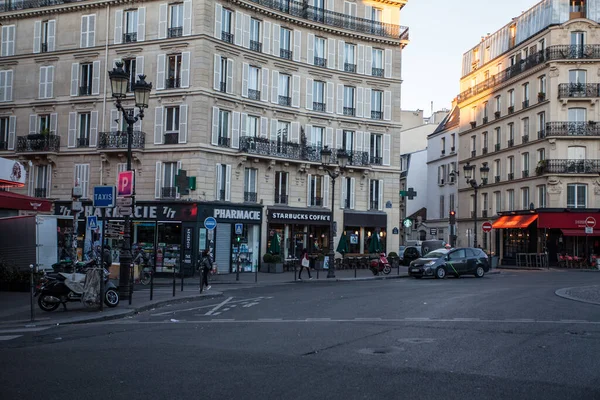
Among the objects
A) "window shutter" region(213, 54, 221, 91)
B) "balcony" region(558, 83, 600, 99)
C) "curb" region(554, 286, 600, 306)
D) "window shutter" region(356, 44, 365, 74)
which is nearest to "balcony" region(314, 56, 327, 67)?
"window shutter" region(356, 44, 365, 74)

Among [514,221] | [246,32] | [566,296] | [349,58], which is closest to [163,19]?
[246,32]

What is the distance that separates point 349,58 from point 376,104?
3.61 m

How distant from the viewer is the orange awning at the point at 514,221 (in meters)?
47.8

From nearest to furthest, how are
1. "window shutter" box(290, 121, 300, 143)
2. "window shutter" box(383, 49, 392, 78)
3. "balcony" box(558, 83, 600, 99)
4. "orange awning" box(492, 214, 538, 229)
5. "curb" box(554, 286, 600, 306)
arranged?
"curb" box(554, 286, 600, 306)
"window shutter" box(290, 121, 300, 143)
"window shutter" box(383, 49, 392, 78)
"balcony" box(558, 83, 600, 99)
"orange awning" box(492, 214, 538, 229)

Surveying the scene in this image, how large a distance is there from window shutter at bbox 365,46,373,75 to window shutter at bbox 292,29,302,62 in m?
5.17

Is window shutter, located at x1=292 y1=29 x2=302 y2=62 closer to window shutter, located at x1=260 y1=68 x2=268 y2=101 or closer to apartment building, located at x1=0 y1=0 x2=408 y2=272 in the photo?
apartment building, located at x1=0 y1=0 x2=408 y2=272

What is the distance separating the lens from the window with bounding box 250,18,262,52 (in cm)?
3800

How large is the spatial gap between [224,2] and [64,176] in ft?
45.8

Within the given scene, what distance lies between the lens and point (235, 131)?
3675 centimetres

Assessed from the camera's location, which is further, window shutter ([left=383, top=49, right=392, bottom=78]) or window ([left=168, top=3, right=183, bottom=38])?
window shutter ([left=383, top=49, right=392, bottom=78])

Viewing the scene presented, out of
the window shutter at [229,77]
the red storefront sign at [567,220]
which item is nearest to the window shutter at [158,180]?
the window shutter at [229,77]

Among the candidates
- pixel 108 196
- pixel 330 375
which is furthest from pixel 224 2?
pixel 330 375

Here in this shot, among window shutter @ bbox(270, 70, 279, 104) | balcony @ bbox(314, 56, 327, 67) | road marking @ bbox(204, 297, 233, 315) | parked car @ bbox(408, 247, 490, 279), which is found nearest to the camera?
road marking @ bbox(204, 297, 233, 315)

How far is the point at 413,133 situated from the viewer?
76625 millimetres
